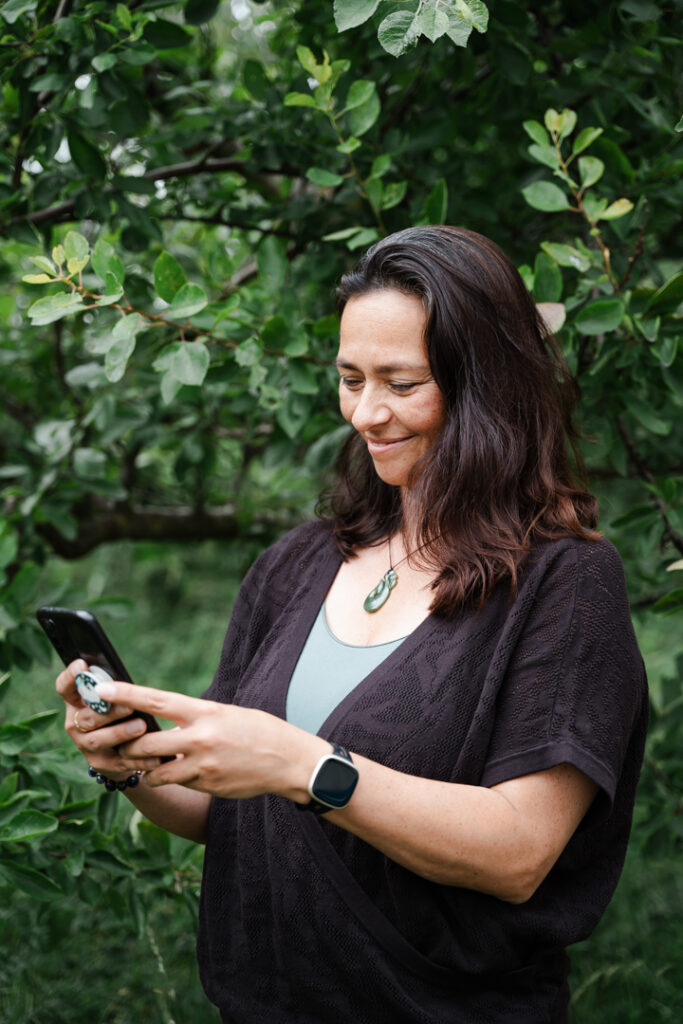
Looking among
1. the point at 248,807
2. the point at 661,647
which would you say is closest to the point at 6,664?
the point at 248,807

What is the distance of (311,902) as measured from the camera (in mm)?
1434

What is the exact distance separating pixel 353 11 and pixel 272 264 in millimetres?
793

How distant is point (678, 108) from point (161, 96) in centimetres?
134

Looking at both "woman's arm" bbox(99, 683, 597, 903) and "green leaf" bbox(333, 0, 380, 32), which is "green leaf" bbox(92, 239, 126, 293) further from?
"woman's arm" bbox(99, 683, 597, 903)

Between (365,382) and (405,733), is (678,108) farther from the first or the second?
(405,733)

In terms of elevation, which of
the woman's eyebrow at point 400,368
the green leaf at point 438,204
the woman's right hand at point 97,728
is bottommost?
the woman's right hand at point 97,728

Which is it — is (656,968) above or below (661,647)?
above

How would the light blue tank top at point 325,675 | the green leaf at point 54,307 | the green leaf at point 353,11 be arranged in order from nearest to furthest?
the green leaf at point 353,11
the light blue tank top at point 325,675
the green leaf at point 54,307

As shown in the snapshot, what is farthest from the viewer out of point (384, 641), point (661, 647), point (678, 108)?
point (661, 647)

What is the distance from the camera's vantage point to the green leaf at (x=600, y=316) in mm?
1837

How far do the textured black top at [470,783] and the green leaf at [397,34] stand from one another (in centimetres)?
74

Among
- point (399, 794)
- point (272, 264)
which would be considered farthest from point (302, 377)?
point (399, 794)

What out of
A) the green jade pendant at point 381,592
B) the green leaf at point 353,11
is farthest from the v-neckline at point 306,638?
the green leaf at point 353,11

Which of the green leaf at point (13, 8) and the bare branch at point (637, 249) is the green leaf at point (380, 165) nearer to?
the bare branch at point (637, 249)
